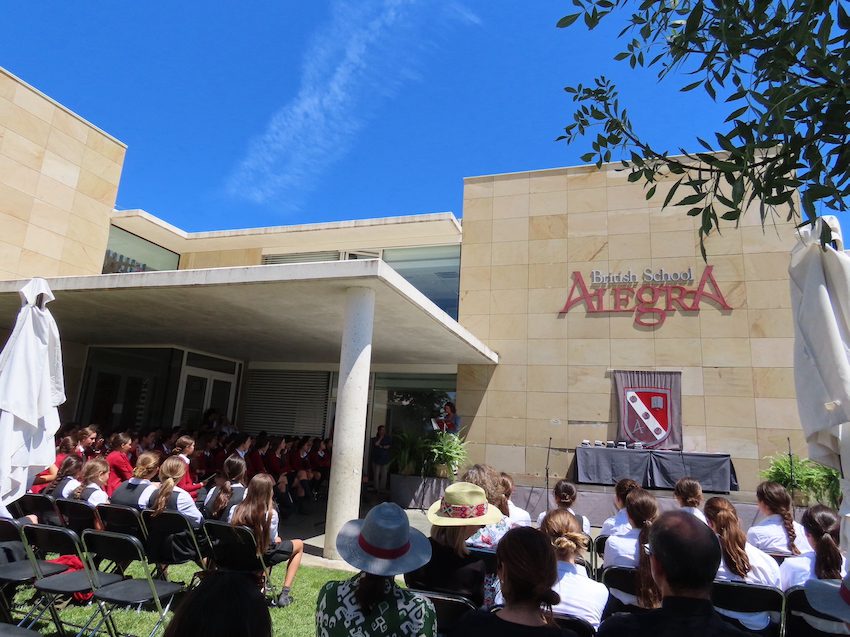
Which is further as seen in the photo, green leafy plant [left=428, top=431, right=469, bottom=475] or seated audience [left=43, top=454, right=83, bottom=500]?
green leafy plant [left=428, top=431, right=469, bottom=475]

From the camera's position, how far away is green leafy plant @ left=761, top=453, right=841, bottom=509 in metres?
9.59

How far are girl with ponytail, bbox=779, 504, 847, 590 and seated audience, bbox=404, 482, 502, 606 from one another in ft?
6.69

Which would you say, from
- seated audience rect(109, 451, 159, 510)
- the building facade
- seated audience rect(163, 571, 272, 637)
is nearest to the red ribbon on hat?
seated audience rect(163, 571, 272, 637)

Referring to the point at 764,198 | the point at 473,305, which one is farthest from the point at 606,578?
the point at 473,305

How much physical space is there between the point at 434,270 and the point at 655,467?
22.8 feet

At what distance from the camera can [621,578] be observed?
11.5 ft

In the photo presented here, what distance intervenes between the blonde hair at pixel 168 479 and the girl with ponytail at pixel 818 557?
490 centimetres

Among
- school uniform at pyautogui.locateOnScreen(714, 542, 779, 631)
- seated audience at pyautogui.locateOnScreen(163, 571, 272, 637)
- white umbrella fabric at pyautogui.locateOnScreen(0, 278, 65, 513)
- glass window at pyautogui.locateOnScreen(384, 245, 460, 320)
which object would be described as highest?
glass window at pyautogui.locateOnScreen(384, 245, 460, 320)

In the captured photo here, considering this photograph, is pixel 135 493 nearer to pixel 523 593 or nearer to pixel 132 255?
pixel 523 593

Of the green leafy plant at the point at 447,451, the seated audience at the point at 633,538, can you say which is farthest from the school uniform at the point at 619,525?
the green leafy plant at the point at 447,451

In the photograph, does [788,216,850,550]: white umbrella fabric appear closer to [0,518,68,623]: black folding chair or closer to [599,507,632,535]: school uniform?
[599,507,632,535]: school uniform

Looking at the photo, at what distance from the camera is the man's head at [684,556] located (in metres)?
1.92

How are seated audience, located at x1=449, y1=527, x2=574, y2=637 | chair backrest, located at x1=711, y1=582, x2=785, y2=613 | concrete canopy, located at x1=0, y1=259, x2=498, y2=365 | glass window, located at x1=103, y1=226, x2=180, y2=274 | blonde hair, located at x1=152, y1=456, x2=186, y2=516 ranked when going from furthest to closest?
glass window, located at x1=103, y1=226, x2=180, y2=274 < concrete canopy, located at x1=0, y1=259, x2=498, y2=365 < blonde hair, located at x1=152, y1=456, x2=186, y2=516 < chair backrest, located at x1=711, y1=582, x2=785, y2=613 < seated audience, located at x1=449, y1=527, x2=574, y2=637

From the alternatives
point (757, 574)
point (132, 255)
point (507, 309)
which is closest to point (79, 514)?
point (757, 574)
